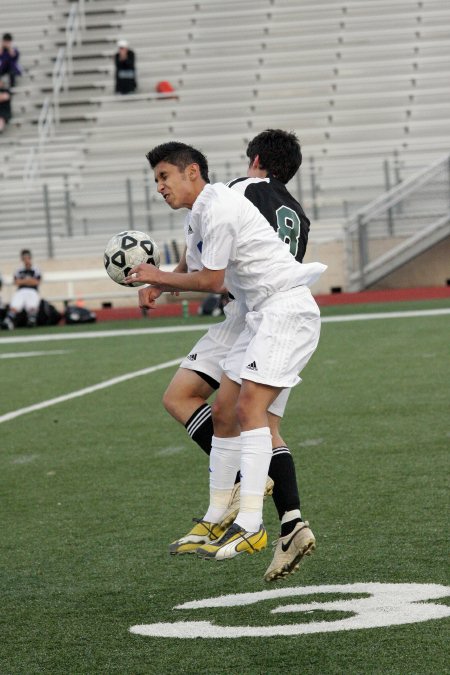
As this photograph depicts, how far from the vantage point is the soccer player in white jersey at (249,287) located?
500 centimetres

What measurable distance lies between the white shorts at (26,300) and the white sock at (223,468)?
49.1 feet

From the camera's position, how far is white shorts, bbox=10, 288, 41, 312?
20203 mm

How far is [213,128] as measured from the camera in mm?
26359

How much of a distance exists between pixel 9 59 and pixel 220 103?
4722 millimetres

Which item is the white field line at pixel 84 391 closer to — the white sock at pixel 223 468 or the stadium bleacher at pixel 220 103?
the white sock at pixel 223 468

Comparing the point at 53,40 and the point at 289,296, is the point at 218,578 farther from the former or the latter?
the point at 53,40

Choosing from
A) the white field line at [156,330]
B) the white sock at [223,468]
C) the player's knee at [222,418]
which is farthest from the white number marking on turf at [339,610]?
the white field line at [156,330]

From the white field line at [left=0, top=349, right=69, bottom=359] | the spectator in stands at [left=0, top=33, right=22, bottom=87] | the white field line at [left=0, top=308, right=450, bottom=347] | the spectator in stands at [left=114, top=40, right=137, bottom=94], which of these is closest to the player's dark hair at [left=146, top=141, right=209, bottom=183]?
the white field line at [left=0, top=349, right=69, bottom=359]

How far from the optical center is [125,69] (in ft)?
89.6

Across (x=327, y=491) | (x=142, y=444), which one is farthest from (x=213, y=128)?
(x=327, y=491)

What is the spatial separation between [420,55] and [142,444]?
2008 centimetres

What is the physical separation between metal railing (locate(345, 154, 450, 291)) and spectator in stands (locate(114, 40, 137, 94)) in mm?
7195

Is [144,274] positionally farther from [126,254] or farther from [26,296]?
[26,296]

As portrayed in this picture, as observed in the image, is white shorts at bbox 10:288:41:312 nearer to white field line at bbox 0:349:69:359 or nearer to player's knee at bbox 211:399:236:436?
white field line at bbox 0:349:69:359
